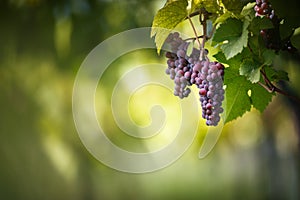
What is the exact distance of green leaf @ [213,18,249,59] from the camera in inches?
19.4

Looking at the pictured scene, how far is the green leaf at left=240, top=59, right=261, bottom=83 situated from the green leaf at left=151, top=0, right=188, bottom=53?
10cm

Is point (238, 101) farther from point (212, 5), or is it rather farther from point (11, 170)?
point (11, 170)

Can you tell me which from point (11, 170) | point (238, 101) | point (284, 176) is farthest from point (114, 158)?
point (238, 101)

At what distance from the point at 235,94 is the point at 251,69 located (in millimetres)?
70

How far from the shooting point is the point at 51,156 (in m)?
1.05

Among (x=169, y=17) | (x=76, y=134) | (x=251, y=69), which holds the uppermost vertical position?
(x=76, y=134)

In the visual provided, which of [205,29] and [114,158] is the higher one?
[114,158]

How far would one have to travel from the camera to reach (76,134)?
104 centimetres

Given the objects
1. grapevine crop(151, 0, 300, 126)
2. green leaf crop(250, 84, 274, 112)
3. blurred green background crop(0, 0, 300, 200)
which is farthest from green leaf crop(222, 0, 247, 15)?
blurred green background crop(0, 0, 300, 200)

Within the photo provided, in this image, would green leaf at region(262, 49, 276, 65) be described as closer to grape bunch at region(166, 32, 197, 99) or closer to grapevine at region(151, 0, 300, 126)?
grapevine at region(151, 0, 300, 126)

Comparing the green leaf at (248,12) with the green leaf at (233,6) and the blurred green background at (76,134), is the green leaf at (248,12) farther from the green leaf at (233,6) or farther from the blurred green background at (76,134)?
the blurred green background at (76,134)

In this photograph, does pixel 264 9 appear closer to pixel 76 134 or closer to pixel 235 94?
pixel 235 94

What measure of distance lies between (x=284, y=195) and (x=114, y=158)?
375 mm

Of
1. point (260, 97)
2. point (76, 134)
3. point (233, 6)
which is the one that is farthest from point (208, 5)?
point (76, 134)
